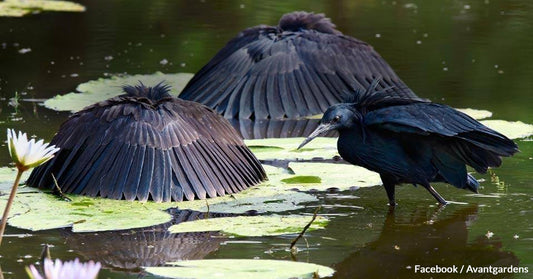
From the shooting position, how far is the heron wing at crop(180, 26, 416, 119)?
29.2 ft

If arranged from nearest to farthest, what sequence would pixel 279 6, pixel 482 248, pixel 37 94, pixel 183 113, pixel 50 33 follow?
pixel 482 248, pixel 183 113, pixel 37 94, pixel 50 33, pixel 279 6

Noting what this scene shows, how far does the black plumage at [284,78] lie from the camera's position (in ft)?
29.2

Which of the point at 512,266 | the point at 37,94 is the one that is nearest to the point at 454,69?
the point at 37,94

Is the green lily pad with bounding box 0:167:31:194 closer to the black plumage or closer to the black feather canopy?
the black feather canopy

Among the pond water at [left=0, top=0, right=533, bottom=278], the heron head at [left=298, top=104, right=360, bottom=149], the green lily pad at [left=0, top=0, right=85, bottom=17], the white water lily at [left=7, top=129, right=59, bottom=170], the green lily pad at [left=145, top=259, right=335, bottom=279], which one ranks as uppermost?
the white water lily at [left=7, top=129, right=59, bottom=170]

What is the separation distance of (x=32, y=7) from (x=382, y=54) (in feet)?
21.6

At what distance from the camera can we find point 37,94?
975 cm

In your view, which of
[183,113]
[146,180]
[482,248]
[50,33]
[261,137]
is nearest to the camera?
[482,248]

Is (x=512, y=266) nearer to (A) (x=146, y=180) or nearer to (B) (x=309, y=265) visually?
(B) (x=309, y=265)

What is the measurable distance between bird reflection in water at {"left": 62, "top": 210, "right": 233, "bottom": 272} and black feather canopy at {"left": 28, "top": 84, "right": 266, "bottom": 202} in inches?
19.8

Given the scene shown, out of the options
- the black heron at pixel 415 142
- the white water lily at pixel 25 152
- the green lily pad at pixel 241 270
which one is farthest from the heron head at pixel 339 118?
the white water lily at pixel 25 152

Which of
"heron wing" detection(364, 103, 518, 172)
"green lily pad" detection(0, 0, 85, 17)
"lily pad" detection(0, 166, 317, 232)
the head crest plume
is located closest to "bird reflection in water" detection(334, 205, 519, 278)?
"heron wing" detection(364, 103, 518, 172)

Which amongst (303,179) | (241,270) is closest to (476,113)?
(303,179)

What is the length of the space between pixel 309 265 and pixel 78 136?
7.02 ft
